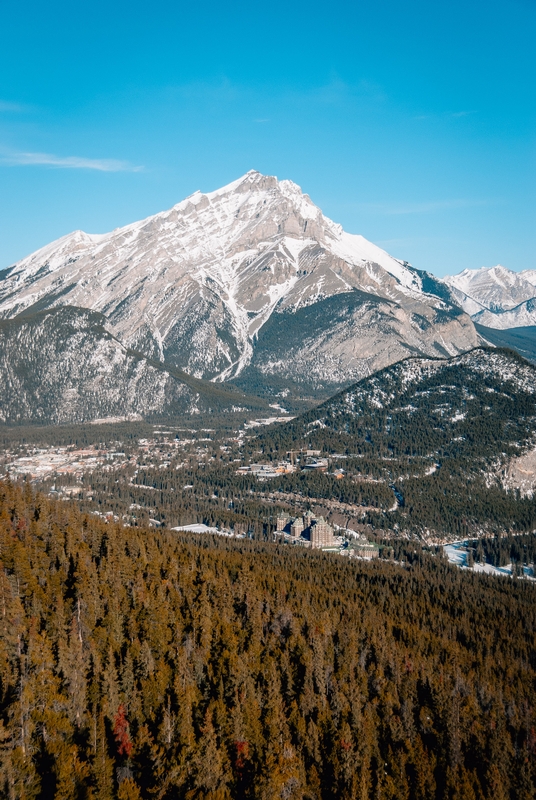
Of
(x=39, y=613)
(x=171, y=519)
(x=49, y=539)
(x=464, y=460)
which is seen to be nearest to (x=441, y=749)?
Result: (x=39, y=613)

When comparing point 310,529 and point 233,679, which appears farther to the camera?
point 310,529

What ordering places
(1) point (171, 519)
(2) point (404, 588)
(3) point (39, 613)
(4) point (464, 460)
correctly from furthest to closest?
(4) point (464, 460)
(1) point (171, 519)
(2) point (404, 588)
(3) point (39, 613)

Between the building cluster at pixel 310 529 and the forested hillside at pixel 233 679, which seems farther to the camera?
the building cluster at pixel 310 529

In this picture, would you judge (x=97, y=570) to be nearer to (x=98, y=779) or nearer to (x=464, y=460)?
(x=98, y=779)

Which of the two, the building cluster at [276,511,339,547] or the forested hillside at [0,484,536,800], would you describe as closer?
the forested hillside at [0,484,536,800]

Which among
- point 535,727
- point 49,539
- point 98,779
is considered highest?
point 49,539
